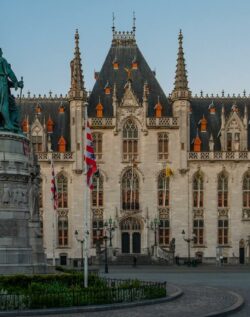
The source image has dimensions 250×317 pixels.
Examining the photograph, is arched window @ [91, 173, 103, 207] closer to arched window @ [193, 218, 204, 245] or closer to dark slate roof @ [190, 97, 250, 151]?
arched window @ [193, 218, 204, 245]

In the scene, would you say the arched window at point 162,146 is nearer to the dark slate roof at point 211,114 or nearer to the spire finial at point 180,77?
the dark slate roof at point 211,114

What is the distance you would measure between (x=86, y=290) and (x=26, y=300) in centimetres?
275

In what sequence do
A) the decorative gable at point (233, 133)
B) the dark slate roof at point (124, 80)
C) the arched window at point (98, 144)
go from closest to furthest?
the arched window at point (98, 144)
the decorative gable at point (233, 133)
the dark slate roof at point (124, 80)

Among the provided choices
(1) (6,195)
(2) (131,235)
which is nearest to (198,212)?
(2) (131,235)

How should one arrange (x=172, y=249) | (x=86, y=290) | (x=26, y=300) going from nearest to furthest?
(x=26, y=300) < (x=86, y=290) < (x=172, y=249)

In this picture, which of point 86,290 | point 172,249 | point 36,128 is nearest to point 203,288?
point 86,290

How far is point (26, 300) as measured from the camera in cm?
2567

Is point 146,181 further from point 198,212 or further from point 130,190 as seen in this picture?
point 198,212

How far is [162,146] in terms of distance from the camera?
80.1 meters

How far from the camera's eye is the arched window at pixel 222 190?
79938 millimetres

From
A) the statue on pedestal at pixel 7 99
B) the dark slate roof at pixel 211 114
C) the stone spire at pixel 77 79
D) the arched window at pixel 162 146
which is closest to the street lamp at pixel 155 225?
the arched window at pixel 162 146

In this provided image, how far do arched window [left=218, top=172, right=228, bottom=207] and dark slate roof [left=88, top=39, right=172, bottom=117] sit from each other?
907 cm

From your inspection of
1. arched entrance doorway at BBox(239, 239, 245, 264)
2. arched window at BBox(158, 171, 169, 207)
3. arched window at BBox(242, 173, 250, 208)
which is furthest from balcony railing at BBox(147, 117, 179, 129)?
arched entrance doorway at BBox(239, 239, 245, 264)

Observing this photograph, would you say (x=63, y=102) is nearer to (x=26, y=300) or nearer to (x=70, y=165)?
(x=70, y=165)
